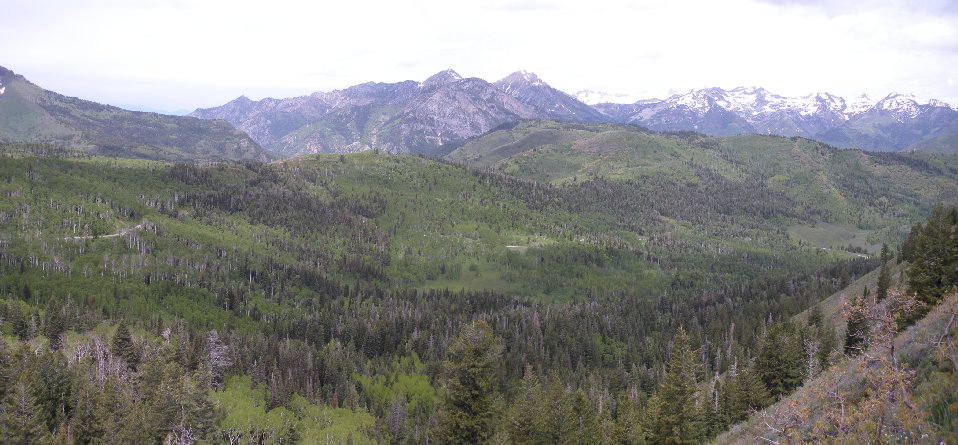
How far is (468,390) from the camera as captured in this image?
136ft

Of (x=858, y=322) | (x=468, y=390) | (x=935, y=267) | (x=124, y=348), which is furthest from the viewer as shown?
(x=124, y=348)

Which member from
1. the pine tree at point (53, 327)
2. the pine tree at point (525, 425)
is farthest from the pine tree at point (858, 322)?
the pine tree at point (53, 327)

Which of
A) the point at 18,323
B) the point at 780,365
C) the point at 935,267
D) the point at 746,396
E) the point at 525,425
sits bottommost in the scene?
the point at 18,323

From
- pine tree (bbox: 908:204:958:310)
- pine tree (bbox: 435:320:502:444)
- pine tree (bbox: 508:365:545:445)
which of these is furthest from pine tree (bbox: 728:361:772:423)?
pine tree (bbox: 435:320:502:444)

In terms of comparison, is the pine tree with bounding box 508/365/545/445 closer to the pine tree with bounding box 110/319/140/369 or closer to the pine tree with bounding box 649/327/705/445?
the pine tree with bounding box 649/327/705/445

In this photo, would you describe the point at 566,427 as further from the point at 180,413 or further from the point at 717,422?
the point at 180,413

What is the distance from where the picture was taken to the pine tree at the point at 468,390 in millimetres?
41062

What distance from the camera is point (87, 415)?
7119 centimetres

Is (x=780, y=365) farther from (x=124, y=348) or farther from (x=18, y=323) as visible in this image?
(x=18, y=323)

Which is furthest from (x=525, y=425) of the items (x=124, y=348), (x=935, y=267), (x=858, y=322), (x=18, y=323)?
(x=18, y=323)

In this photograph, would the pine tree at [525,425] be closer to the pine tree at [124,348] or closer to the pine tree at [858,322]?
the pine tree at [858,322]

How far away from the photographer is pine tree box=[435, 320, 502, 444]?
4106 cm

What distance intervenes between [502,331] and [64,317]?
408 feet

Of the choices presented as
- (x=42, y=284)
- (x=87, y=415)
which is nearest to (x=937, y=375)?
(x=87, y=415)
